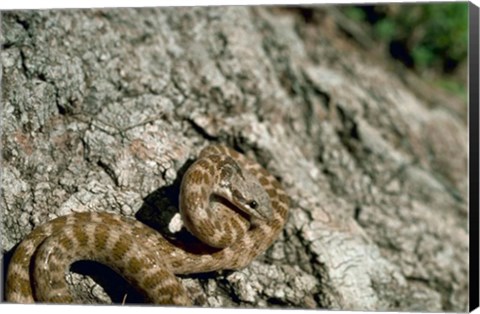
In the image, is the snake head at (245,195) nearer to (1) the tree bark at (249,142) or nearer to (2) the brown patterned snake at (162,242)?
(2) the brown patterned snake at (162,242)

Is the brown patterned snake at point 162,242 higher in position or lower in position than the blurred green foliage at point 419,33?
lower

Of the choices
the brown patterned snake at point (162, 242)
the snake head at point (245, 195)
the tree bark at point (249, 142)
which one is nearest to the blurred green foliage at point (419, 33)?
the tree bark at point (249, 142)

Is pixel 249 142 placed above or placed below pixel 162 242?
above

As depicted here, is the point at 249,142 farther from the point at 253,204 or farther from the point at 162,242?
the point at 162,242

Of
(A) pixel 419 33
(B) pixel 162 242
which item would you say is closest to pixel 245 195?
(B) pixel 162 242

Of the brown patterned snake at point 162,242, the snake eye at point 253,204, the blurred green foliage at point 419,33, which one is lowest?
the brown patterned snake at point 162,242

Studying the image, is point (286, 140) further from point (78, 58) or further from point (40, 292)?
point (40, 292)

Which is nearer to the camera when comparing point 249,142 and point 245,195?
point 245,195
